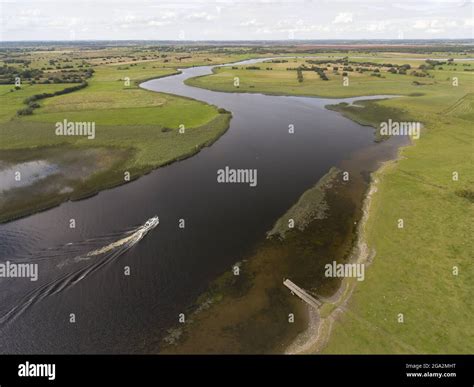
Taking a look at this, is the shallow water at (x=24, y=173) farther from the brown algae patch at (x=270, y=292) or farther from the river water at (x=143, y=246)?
the brown algae patch at (x=270, y=292)

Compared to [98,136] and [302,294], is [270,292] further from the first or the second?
[98,136]

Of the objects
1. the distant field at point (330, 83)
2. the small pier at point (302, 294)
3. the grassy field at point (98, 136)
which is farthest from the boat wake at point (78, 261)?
the distant field at point (330, 83)

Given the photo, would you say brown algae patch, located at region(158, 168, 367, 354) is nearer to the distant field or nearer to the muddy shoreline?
the muddy shoreline

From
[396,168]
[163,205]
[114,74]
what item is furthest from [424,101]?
[114,74]

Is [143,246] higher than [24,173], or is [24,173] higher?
[24,173]

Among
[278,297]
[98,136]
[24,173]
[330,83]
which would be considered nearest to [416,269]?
[278,297]

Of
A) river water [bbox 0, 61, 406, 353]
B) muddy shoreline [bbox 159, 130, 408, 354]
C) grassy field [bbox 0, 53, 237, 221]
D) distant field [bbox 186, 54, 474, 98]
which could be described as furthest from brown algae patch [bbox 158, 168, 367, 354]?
distant field [bbox 186, 54, 474, 98]
